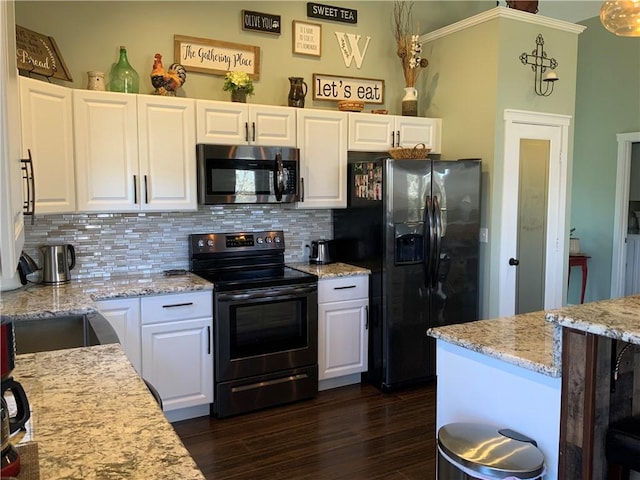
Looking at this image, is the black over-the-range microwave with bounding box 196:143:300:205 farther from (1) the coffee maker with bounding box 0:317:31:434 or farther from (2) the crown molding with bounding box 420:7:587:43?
(1) the coffee maker with bounding box 0:317:31:434

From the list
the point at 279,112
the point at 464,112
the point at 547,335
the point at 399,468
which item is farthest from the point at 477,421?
the point at 464,112

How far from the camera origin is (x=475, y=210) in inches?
156

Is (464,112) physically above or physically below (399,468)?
above

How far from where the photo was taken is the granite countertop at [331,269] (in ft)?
12.3

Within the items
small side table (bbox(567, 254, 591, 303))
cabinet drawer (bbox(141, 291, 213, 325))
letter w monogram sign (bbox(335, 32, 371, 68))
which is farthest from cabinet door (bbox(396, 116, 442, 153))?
small side table (bbox(567, 254, 591, 303))

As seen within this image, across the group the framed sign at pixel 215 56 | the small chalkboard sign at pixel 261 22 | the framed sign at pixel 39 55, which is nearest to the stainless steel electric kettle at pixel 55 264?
the framed sign at pixel 39 55

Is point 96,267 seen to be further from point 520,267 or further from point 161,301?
point 520,267

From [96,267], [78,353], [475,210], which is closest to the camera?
[78,353]

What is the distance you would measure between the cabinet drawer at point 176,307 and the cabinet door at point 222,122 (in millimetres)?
1030

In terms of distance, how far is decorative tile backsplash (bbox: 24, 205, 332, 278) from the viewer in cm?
341

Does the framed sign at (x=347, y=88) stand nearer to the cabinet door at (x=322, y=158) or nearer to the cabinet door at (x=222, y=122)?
Answer: the cabinet door at (x=322, y=158)

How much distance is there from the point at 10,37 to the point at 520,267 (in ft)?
12.3

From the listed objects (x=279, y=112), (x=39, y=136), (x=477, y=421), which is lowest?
(x=477, y=421)

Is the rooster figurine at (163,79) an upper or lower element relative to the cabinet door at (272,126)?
upper
